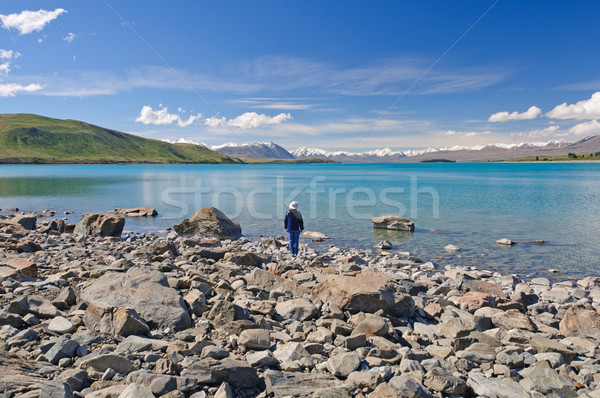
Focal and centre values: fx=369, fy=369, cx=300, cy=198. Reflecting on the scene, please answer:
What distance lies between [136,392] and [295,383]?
8.30 feet

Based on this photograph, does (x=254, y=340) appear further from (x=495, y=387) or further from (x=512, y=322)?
(x=512, y=322)

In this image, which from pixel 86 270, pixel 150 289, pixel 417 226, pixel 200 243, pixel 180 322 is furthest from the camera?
pixel 417 226

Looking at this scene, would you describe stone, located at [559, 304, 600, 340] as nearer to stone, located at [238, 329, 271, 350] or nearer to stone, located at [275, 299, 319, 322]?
stone, located at [275, 299, 319, 322]

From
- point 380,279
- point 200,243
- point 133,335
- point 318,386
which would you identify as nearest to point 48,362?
point 133,335

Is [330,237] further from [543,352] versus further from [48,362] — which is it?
[48,362]

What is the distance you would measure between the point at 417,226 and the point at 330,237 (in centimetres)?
909

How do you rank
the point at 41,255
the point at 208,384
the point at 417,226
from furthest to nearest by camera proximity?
the point at 417,226 < the point at 41,255 < the point at 208,384

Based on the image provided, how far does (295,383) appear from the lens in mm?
6367

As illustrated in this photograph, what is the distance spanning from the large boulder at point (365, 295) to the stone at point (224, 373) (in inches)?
170

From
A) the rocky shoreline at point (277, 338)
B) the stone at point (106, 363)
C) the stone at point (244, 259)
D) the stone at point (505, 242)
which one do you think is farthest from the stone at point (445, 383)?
the stone at point (505, 242)

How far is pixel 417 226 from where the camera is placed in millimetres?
32156

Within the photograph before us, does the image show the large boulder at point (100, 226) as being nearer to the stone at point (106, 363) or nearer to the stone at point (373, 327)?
the stone at point (106, 363)

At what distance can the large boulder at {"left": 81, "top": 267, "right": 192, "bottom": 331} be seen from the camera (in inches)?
340

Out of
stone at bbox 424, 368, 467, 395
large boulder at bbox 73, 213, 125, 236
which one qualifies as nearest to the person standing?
stone at bbox 424, 368, 467, 395
